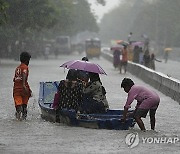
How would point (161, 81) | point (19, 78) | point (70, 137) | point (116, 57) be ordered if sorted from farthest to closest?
point (116, 57) < point (161, 81) < point (19, 78) < point (70, 137)

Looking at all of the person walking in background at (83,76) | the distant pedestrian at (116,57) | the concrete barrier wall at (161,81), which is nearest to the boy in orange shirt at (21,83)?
the person walking in background at (83,76)

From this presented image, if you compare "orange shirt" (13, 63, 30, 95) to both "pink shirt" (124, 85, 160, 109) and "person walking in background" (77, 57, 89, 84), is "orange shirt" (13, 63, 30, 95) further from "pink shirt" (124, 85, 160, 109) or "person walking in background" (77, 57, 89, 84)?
"pink shirt" (124, 85, 160, 109)

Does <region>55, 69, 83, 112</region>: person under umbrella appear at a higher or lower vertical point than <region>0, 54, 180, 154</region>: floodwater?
higher

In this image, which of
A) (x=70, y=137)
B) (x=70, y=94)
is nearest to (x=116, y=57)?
(x=70, y=94)

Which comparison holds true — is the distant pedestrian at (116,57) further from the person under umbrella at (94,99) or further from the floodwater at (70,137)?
the person under umbrella at (94,99)

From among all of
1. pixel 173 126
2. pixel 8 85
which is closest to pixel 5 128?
pixel 173 126

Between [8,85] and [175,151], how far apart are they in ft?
54.3

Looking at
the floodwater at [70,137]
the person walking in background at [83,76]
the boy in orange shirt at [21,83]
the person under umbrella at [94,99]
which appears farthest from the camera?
the person walking in background at [83,76]

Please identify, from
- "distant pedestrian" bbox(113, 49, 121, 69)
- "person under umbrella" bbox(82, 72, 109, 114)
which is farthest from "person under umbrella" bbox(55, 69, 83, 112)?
"distant pedestrian" bbox(113, 49, 121, 69)

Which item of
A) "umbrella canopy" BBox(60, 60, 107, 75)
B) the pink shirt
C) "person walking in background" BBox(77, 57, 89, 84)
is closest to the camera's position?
the pink shirt

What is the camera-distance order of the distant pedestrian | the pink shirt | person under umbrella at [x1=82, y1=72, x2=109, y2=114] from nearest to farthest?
1. the pink shirt
2. person under umbrella at [x1=82, y1=72, x2=109, y2=114]
3. the distant pedestrian

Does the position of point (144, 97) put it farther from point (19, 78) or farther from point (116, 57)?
point (116, 57)

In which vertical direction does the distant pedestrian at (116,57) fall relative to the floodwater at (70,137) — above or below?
below

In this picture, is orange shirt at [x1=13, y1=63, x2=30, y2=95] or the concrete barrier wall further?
the concrete barrier wall
